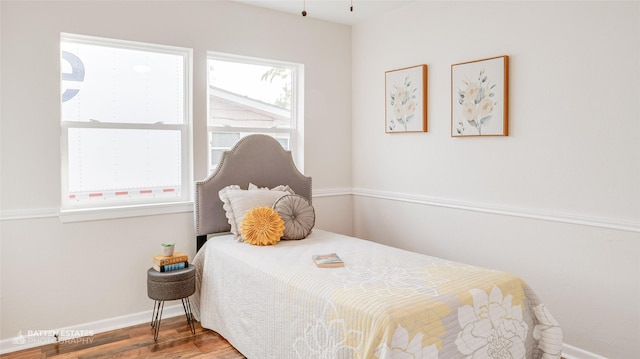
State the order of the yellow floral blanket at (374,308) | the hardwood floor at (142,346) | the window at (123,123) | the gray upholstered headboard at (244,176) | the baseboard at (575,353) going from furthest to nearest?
the gray upholstered headboard at (244,176) → the window at (123,123) → the hardwood floor at (142,346) → the baseboard at (575,353) → the yellow floral blanket at (374,308)

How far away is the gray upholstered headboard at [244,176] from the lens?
3426 millimetres

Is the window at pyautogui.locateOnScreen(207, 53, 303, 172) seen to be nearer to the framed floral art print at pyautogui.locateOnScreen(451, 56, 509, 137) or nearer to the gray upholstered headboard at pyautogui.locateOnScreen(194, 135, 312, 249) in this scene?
the gray upholstered headboard at pyautogui.locateOnScreen(194, 135, 312, 249)

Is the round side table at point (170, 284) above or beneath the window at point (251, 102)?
beneath

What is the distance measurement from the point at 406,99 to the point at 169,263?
2.31 m

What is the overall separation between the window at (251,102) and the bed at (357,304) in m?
0.79

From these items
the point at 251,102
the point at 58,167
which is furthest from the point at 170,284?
the point at 251,102

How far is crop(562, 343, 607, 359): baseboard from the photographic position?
2713 millimetres

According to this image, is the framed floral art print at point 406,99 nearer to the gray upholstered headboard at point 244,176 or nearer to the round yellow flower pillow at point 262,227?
the gray upholstered headboard at point 244,176

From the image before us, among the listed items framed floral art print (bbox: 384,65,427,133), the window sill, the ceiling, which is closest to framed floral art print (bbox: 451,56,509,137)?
framed floral art print (bbox: 384,65,427,133)

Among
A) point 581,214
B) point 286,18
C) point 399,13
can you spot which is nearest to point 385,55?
point 399,13

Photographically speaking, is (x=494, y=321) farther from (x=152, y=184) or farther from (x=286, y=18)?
(x=286, y=18)

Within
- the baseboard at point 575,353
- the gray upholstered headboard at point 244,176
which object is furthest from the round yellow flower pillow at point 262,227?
the baseboard at point 575,353

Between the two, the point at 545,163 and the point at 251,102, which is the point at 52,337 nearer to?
the point at 251,102

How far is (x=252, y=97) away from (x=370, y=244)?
1.77m
